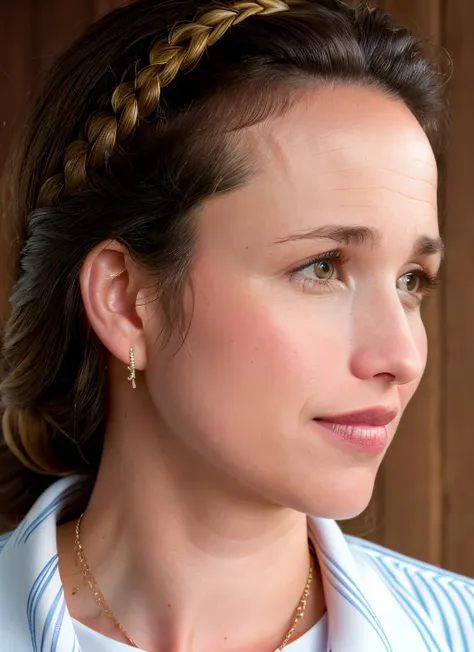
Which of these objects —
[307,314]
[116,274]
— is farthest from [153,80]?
[307,314]

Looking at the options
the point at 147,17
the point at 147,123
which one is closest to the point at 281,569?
the point at 147,123

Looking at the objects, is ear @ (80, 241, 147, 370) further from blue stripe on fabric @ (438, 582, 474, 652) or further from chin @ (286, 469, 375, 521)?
blue stripe on fabric @ (438, 582, 474, 652)

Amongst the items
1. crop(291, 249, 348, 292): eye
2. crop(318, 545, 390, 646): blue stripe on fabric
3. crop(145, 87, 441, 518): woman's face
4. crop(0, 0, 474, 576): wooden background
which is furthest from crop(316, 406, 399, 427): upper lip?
crop(0, 0, 474, 576): wooden background

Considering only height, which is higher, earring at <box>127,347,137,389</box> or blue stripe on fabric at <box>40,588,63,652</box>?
earring at <box>127,347,137,389</box>

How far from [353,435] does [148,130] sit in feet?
1.52

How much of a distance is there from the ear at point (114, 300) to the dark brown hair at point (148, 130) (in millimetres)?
22

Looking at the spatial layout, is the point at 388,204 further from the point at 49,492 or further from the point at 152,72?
the point at 49,492

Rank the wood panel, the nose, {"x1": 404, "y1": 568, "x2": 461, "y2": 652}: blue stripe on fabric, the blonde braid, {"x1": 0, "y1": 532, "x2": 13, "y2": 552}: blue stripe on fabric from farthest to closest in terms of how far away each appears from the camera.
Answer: the wood panel → {"x1": 0, "y1": 532, "x2": 13, "y2": 552}: blue stripe on fabric → {"x1": 404, "y1": 568, "x2": 461, "y2": 652}: blue stripe on fabric → the blonde braid → the nose

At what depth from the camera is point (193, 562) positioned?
120cm

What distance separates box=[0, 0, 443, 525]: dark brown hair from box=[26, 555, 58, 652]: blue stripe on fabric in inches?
8.6

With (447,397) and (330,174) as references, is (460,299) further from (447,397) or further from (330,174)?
(330,174)

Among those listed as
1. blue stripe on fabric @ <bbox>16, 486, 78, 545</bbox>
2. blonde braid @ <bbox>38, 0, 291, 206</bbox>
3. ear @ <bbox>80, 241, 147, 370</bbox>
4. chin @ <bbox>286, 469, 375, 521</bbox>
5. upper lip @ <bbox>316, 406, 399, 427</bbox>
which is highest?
blonde braid @ <bbox>38, 0, 291, 206</bbox>

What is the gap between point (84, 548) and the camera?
4.27 feet

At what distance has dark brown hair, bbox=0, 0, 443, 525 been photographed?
1.14 metres
